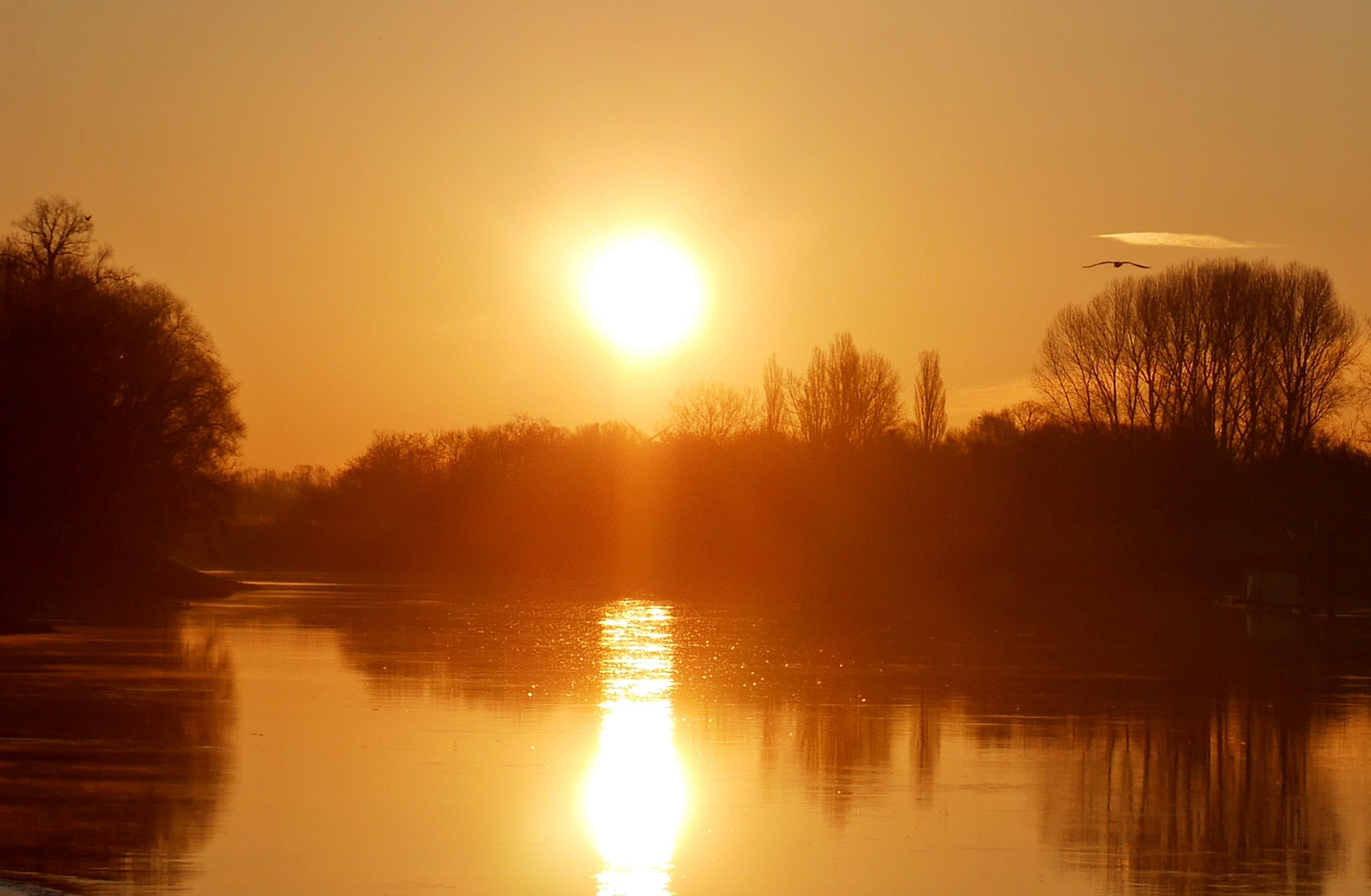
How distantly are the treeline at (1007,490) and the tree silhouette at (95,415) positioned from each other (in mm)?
8618

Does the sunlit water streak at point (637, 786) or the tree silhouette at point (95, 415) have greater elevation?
the tree silhouette at point (95, 415)

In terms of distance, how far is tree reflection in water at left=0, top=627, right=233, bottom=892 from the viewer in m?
10.5

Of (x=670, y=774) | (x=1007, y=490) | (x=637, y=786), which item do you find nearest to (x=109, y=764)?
(x=637, y=786)

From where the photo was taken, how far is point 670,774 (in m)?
14.6

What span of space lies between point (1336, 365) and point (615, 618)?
38349 mm

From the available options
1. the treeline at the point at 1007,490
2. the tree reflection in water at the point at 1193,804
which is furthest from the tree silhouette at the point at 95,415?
the tree reflection in water at the point at 1193,804

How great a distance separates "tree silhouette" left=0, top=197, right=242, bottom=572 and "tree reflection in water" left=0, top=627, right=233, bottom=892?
49.7ft

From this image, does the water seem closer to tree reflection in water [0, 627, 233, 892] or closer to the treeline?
tree reflection in water [0, 627, 233, 892]

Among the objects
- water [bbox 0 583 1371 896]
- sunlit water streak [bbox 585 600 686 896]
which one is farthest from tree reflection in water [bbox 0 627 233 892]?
sunlit water streak [bbox 585 600 686 896]

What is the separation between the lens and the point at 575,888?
9828mm

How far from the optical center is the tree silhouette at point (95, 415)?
131 feet

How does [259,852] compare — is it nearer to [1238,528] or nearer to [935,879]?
[935,879]

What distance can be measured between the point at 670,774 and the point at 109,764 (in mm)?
5257

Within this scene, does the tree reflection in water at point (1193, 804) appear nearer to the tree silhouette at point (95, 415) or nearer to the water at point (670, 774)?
the water at point (670, 774)
